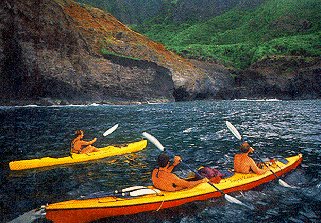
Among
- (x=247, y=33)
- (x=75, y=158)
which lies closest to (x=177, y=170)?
(x=75, y=158)

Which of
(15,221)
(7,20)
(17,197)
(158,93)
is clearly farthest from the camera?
(158,93)

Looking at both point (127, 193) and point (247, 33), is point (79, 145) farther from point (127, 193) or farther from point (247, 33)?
point (247, 33)

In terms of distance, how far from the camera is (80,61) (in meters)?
46.6

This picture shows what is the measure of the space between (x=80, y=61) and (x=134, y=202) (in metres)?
42.3

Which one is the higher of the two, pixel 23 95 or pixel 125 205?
pixel 23 95

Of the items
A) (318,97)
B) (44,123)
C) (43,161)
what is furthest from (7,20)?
(318,97)

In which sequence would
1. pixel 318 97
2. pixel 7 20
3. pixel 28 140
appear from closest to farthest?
pixel 28 140
pixel 7 20
pixel 318 97

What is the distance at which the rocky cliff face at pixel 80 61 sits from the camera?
3925cm

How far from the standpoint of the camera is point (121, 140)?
17281mm

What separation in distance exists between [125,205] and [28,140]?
12107 mm

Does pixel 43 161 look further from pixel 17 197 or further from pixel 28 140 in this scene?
pixel 28 140

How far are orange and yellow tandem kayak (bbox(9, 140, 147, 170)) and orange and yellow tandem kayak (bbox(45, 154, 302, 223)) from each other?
5.49m

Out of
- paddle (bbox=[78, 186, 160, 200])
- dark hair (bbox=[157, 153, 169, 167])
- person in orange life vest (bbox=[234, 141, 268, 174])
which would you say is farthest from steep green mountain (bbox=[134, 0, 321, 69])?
paddle (bbox=[78, 186, 160, 200])

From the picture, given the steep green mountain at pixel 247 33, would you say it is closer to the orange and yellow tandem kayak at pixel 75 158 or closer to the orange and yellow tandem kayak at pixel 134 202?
the orange and yellow tandem kayak at pixel 75 158
